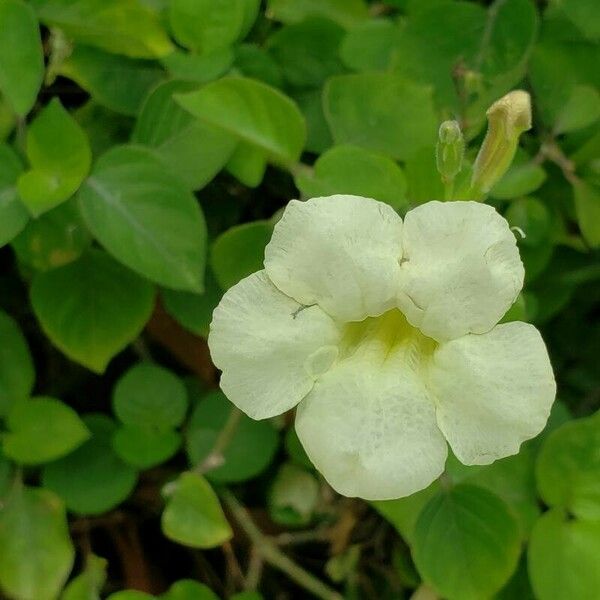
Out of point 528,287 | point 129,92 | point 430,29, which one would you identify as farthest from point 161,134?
point 528,287

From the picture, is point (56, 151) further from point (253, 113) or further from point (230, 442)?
point (230, 442)

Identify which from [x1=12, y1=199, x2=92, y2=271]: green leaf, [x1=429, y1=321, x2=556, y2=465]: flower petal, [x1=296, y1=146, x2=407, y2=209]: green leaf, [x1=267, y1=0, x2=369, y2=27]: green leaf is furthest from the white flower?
[x1=267, y1=0, x2=369, y2=27]: green leaf

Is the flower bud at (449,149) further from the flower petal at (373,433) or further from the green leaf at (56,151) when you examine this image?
the green leaf at (56,151)

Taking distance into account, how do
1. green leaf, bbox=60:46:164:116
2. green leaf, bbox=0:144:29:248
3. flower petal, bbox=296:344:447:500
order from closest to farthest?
flower petal, bbox=296:344:447:500, green leaf, bbox=0:144:29:248, green leaf, bbox=60:46:164:116

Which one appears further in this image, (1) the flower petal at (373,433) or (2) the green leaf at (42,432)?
(2) the green leaf at (42,432)

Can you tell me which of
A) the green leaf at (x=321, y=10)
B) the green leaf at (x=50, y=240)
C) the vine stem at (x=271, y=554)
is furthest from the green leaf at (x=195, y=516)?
the green leaf at (x=321, y=10)

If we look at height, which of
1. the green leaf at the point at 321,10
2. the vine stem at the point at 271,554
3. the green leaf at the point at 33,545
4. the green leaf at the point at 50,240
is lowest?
the vine stem at the point at 271,554

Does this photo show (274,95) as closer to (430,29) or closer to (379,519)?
(430,29)

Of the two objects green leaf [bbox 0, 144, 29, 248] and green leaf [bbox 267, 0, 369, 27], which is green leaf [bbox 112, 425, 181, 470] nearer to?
green leaf [bbox 0, 144, 29, 248]
